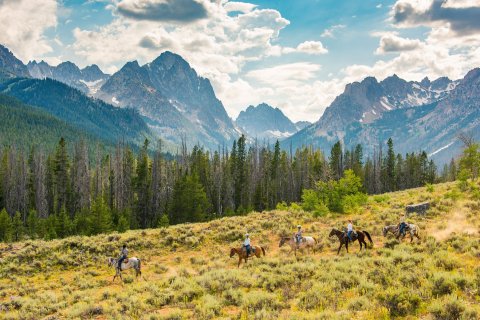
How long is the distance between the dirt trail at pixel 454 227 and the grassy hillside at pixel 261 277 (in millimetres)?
68

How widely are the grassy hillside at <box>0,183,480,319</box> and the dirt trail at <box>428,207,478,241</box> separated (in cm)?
7

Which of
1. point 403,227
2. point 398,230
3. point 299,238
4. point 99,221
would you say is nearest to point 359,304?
point 299,238

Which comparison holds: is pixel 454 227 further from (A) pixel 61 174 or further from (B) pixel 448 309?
(A) pixel 61 174

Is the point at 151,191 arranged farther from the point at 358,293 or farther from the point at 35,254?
the point at 358,293

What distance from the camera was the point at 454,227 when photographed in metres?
26.9

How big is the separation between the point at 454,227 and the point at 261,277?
16506 millimetres

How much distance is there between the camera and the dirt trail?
24.8 m

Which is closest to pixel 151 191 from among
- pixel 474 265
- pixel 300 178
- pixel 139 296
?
pixel 300 178

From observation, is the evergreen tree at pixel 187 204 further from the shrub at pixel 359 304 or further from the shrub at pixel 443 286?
the shrub at pixel 443 286

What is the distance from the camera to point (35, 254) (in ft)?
106

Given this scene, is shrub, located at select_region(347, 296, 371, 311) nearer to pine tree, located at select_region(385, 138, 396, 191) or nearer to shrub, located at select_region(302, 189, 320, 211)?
shrub, located at select_region(302, 189, 320, 211)

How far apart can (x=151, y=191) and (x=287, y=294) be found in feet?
210

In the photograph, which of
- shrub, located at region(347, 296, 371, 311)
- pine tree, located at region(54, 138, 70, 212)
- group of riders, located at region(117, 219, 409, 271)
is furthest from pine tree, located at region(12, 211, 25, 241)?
shrub, located at region(347, 296, 371, 311)

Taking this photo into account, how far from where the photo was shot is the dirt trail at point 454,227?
2477 cm
